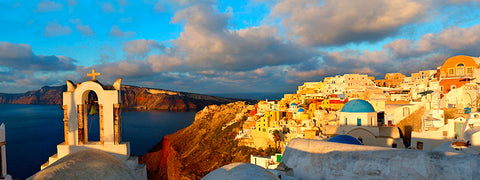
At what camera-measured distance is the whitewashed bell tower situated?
283 inches

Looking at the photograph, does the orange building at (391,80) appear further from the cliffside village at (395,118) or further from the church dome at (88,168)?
the church dome at (88,168)

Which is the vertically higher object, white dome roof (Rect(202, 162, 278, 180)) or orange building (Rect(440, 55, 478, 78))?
orange building (Rect(440, 55, 478, 78))

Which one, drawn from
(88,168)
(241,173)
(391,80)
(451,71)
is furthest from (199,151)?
(391,80)

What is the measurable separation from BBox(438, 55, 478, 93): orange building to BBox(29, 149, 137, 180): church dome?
38.6 m

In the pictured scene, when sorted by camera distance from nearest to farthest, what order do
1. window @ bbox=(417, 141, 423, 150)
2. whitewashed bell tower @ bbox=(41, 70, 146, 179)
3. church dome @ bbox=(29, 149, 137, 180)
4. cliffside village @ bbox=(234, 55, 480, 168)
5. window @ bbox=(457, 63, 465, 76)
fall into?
church dome @ bbox=(29, 149, 137, 180) → whitewashed bell tower @ bbox=(41, 70, 146, 179) → cliffside village @ bbox=(234, 55, 480, 168) → window @ bbox=(417, 141, 423, 150) → window @ bbox=(457, 63, 465, 76)

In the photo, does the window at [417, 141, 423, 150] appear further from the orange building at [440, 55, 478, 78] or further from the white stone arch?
the orange building at [440, 55, 478, 78]

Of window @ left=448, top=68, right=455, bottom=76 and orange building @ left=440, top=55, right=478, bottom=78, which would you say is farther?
window @ left=448, top=68, right=455, bottom=76

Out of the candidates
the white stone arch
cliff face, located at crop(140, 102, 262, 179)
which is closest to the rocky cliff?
cliff face, located at crop(140, 102, 262, 179)

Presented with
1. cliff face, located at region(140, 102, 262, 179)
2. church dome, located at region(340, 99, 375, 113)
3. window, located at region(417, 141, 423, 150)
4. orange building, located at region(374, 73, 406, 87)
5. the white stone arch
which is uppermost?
orange building, located at region(374, 73, 406, 87)

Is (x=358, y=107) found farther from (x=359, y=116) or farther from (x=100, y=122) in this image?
(x=100, y=122)

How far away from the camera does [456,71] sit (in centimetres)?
3444

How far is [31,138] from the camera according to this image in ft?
198

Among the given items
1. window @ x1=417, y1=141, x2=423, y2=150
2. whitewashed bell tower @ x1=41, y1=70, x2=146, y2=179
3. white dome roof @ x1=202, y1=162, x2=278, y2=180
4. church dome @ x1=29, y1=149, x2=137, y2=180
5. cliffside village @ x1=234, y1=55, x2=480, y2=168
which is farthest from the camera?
window @ x1=417, y1=141, x2=423, y2=150

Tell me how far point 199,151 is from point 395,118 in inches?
1323
